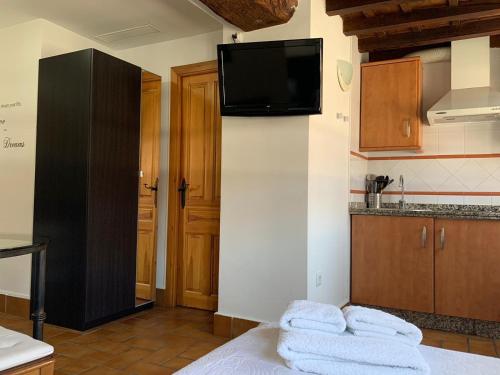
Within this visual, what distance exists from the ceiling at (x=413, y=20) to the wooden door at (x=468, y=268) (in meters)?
1.57

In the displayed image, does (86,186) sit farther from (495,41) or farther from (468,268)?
(495,41)

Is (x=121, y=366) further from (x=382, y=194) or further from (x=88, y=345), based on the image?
(x=382, y=194)

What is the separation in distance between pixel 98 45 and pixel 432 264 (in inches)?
140

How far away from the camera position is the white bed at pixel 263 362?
94cm

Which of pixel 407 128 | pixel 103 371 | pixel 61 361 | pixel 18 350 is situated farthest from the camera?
pixel 407 128

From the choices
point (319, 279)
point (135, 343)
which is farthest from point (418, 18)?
point (135, 343)

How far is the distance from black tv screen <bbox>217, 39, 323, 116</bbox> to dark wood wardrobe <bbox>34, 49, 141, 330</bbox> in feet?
3.18

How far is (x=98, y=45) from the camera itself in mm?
3826

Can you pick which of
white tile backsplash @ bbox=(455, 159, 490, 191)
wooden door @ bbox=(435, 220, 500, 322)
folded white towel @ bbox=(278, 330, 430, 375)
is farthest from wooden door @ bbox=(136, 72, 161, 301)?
folded white towel @ bbox=(278, 330, 430, 375)

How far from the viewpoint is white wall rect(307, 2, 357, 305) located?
269 cm

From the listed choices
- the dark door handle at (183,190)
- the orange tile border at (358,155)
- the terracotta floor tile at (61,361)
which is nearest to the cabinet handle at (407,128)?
the orange tile border at (358,155)

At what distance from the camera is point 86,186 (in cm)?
293

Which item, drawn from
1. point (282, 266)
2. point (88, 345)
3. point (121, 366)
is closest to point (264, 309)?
point (282, 266)

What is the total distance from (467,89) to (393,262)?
1666 millimetres
